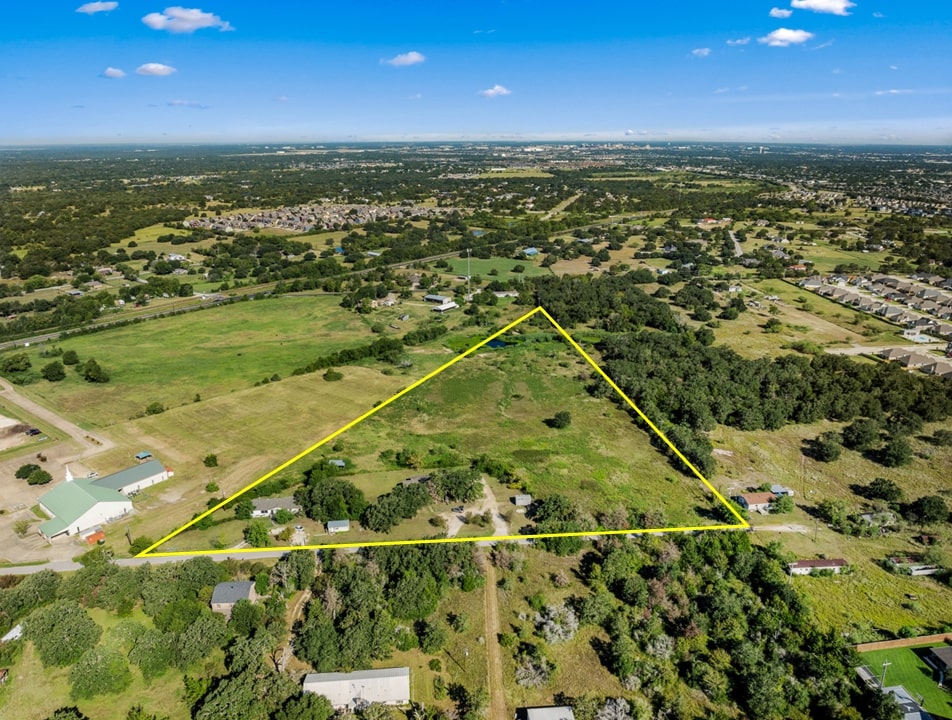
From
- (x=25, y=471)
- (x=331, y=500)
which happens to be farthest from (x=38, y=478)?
(x=331, y=500)

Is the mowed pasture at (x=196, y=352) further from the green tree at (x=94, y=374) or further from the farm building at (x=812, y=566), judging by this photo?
the farm building at (x=812, y=566)

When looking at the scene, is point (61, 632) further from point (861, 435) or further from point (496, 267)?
point (496, 267)

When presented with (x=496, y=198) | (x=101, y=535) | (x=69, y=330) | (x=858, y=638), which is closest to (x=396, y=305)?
(x=69, y=330)

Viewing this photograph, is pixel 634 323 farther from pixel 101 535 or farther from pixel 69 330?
pixel 69 330

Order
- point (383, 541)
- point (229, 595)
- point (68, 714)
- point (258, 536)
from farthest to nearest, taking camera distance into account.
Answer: point (383, 541), point (258, 536), point (229, 595), point (68, 714)

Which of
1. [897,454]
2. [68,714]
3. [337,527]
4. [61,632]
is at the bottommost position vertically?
[68,714]

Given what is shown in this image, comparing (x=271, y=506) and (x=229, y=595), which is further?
(x=271, y=506)

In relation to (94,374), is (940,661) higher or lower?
lower

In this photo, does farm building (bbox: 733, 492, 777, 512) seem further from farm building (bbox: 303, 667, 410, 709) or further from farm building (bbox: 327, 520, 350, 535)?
farm building (bbox: 327, 520, 350, 535)
